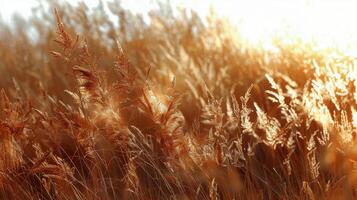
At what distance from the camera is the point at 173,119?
2025 millimetres

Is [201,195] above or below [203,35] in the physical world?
below

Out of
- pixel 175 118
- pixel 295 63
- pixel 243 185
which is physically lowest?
pixel 243 185

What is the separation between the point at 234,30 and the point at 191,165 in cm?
182

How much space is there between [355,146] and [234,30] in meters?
1.76

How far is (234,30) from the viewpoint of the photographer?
384cm

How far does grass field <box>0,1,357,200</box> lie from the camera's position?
2064mm

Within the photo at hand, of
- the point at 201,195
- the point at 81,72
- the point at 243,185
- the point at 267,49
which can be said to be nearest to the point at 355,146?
the point at 243,185

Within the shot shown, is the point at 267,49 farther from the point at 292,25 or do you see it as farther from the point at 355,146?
the point at 355,146

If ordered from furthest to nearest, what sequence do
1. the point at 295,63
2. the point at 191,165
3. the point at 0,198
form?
the point at 295,63
the point at 0,198
the point at 191,165

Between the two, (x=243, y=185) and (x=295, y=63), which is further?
(x=295, y=63)

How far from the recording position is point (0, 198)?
8.34 ft

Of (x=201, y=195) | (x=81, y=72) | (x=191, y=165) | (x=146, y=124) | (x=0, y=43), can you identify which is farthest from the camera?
(x=0, y=43)

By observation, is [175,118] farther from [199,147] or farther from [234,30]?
[234,30]

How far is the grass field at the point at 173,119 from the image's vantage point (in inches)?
81.3
